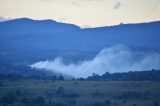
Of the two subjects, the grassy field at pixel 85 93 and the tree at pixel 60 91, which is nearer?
the grassy field at pixel 85 93

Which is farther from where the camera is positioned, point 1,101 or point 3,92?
point 3,92

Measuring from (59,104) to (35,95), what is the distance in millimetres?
17081

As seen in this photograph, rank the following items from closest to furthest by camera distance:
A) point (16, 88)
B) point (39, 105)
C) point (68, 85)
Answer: point (39, 105) < point (16, 88) < point (68, 85)

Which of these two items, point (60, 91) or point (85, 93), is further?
point (60, 91)

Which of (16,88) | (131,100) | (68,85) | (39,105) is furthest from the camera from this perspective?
(68,85)

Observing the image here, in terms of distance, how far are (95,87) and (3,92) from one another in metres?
29.6

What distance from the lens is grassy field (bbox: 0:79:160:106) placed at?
136000 mm

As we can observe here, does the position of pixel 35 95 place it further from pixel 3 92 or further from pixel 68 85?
pixel 68 85

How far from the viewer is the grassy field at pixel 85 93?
136000mm

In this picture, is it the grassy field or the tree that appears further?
the tree

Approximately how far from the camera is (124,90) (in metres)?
154

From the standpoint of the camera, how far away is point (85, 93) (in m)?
149

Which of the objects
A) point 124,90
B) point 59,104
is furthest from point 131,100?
point 59,104

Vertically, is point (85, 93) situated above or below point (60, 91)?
below
